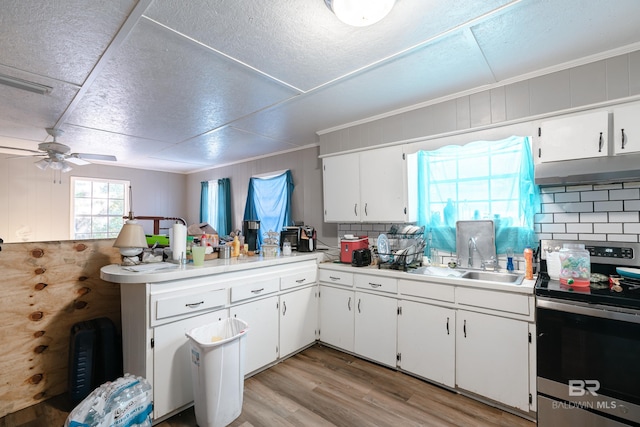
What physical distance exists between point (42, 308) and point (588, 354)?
11.7 feet

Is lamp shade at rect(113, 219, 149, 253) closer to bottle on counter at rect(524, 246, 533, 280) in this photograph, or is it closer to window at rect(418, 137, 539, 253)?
window at rect(418, 137, 539, 253)

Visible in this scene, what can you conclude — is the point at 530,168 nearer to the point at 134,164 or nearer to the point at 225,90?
the point at 225,90

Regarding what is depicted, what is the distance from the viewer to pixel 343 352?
2.85 m

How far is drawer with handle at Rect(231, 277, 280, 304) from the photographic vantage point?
2272mm

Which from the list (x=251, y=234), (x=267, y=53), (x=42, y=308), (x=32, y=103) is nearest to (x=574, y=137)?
(x=267, y=53)

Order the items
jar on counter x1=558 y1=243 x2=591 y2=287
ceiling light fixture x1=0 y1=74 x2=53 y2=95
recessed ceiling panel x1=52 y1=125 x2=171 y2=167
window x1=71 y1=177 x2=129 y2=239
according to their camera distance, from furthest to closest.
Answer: window x1=71 y1=177 x2=129 y2=239 < recessed ceiling panel x1=52 y1=125 x2=171 y2=167 < ceiling light fixture x1=0 y1=74 x2=53 y2=95 < jar on counter x1=558 y1=243 x2=591 y2=287

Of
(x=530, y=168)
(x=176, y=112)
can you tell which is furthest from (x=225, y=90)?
(x=530, y=168)

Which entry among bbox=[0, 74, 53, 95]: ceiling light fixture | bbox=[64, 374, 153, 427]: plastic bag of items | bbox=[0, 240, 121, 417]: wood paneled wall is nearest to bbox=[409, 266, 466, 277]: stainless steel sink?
bbox=[64, 374, 153, 427]: plastic bag of items

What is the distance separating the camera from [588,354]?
61.2 inches

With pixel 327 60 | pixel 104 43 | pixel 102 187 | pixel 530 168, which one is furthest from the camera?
pixel 102 187

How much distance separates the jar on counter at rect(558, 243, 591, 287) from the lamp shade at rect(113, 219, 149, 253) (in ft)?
9.33

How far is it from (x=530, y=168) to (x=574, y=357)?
53.0 inches

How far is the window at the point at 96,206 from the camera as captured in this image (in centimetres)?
525

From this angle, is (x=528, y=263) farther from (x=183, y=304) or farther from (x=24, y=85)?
(x=24, y=85)
